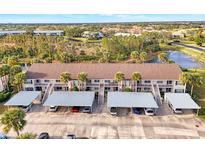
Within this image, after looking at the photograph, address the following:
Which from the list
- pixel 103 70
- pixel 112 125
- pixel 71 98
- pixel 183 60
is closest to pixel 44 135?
pixel 112 125

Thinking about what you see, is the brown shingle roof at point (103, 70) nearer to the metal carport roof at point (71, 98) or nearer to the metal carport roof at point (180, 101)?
the metal carport roof at point (180, 101)

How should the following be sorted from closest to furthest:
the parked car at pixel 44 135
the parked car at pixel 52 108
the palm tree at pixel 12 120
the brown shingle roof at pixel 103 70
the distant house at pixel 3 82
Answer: the palm tree at pixel 12 120
the parked car at pixel 44 135
the parked car at pixel 52 108
the brown shingle roof at pixel 103 70
the distant house at pixel 3 82

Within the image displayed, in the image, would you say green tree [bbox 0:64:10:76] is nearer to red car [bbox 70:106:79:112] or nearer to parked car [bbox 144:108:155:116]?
red car [bbox 70:106:79:112]

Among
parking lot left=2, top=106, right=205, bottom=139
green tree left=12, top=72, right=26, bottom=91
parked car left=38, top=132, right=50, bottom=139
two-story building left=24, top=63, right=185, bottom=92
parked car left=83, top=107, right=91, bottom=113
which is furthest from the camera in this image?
two-story building left=24, top=63, right=185, bottom=92

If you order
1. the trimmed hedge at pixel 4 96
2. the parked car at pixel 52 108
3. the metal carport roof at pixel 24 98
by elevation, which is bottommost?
the parked car at pixel 52 108

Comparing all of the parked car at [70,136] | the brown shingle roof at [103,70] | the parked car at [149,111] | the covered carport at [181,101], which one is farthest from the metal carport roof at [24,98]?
the covered carport at [181,101]

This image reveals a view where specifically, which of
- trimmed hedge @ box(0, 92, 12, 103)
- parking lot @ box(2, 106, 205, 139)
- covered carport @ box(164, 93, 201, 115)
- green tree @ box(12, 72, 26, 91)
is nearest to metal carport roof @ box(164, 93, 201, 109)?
covered carport @ box(164, 93, 201, 115)
